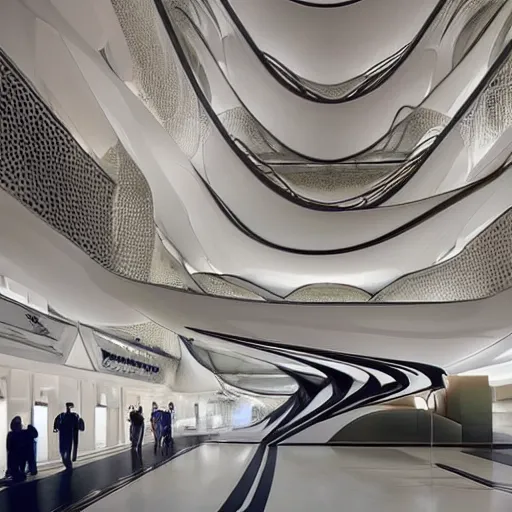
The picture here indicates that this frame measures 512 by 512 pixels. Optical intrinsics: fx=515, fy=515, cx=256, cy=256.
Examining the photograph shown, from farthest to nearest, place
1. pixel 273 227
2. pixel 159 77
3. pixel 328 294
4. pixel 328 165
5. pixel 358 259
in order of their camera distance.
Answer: pixel 328 165 < pixel 273 227 < pixel 358 259 < pixel 328 294 < pixel 159 77

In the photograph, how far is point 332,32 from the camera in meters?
4.12

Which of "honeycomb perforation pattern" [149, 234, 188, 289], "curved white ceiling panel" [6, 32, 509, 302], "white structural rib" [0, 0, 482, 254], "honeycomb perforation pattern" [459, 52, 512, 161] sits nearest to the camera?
"white structural rib" [0, 0, 482, 254]

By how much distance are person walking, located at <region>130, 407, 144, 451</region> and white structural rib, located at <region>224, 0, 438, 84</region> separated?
333 cm

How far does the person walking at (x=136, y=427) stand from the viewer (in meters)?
1.07

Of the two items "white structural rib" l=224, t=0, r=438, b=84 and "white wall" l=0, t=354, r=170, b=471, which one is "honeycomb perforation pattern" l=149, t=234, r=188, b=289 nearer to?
"white wall" l=0, t=354, r=170, b=471

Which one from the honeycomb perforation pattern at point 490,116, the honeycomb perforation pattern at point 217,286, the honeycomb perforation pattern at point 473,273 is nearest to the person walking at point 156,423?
the honeycomb perforation pattern at point 217,286

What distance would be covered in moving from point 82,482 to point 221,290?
91cm

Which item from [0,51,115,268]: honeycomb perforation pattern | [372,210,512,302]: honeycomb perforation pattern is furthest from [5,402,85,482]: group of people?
[372,210,512,302]: honeycomb perforation pattern

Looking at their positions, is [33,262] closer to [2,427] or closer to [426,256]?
[2,427]

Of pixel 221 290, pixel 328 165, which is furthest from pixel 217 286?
pixel 328 165

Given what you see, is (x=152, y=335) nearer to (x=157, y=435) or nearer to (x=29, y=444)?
(x=157, y=435)

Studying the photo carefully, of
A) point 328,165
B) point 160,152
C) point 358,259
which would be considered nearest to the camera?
point 160,152

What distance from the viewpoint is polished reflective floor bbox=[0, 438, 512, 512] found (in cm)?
104

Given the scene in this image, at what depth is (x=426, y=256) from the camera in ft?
9.59
